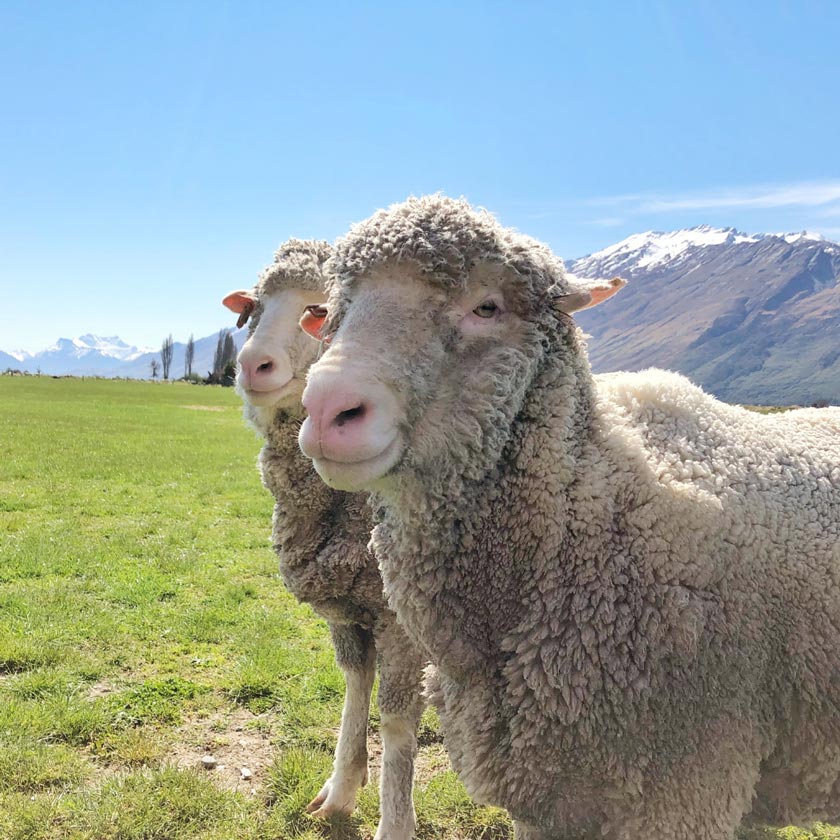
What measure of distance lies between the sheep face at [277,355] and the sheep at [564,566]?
52.9 inches

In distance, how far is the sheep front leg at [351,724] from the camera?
3.89 metres

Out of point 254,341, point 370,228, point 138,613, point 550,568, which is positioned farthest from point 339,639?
point 138,613

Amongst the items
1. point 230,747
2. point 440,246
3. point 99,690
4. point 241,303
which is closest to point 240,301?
point 241,303

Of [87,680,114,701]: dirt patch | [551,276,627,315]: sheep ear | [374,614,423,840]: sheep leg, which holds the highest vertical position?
[551,276,627,315]: sheep ear

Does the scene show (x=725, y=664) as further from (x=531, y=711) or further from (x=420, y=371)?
(x=420, y=371)

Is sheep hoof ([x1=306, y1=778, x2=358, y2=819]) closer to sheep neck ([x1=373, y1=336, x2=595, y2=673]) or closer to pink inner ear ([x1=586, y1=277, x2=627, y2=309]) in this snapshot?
sheep neck ([x1=373, y1=336, x2=595, y2=673])

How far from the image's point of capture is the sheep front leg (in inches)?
153

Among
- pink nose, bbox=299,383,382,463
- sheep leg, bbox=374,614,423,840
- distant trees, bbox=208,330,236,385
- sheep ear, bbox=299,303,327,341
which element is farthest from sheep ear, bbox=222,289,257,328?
distant trees, bbox=208,330,236,385

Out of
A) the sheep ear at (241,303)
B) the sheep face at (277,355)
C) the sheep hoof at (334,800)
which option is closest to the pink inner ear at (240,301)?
the sheep ear at (241,303)

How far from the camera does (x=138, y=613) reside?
22.5 feet

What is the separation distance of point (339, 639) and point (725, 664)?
2370 mm

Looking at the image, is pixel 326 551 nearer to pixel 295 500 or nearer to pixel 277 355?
pixel 295 500

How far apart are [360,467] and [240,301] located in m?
2.50

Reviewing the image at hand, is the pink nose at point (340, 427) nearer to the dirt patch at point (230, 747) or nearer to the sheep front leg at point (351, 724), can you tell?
the sheep front leg at point (351, 724)
